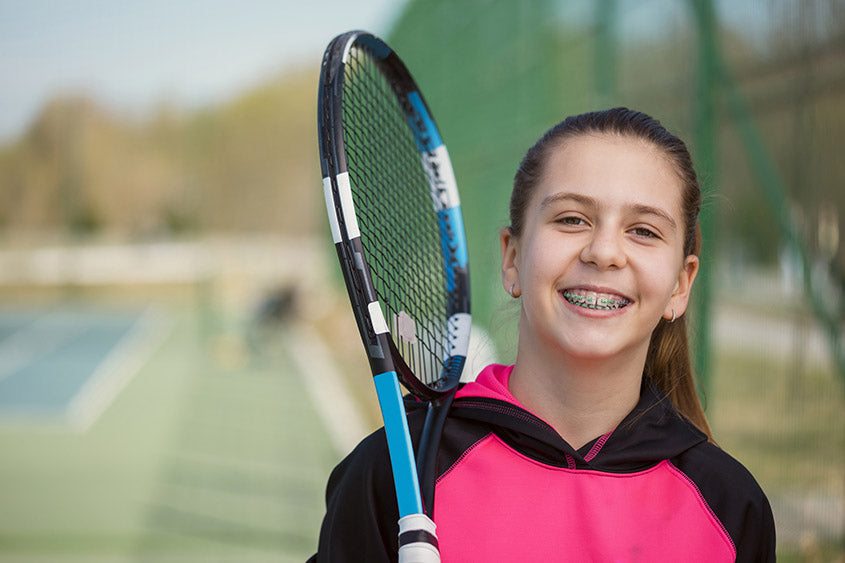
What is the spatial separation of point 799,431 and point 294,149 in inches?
927

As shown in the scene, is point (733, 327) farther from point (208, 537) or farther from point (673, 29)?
point (208, 537)

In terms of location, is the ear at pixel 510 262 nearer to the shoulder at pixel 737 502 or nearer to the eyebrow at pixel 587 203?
the eyebrow at pixel 587 203

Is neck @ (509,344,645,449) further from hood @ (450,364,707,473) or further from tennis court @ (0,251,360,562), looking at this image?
tennis court @ (0,251,360,562)

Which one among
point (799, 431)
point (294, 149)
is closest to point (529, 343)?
point (799, 431)

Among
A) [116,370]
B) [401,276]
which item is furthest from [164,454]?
[401,276]

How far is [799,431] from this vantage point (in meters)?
2.48

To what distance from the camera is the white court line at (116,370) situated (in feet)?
25.3

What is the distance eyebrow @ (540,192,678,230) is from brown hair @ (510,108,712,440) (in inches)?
2.4

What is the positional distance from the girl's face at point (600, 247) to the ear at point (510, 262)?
0.07 m

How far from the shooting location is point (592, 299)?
1.18 meters

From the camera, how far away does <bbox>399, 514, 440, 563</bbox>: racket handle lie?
3.45 feet

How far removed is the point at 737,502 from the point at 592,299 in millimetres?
310

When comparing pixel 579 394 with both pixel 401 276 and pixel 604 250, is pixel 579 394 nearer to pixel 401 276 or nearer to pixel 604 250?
pixel 604 250

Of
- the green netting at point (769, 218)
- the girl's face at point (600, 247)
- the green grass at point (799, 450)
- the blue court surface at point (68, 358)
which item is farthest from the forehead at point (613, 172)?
the blue court surface at point (68, 358)
